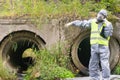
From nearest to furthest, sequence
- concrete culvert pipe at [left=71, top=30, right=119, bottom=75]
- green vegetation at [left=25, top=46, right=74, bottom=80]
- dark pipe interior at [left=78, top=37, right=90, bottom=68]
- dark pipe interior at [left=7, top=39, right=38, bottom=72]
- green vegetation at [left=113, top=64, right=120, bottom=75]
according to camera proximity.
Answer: green vegetation at [left=25, top=46, right=74, bottom=80]
green vegetation at [left=113, top=64, right=120, bottom=75]
concrete culvert pipe at [left=71, top=30, right=119, bottom=75]
dark pipe interior at [left=7, top=39, right=38, bottom=72]
dark pipe interior at [left=78, top=37, right=90, bottom=68]

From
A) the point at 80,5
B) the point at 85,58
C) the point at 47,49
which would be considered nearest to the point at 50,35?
the point at 47,49

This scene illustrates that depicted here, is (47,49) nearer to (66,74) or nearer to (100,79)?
(66,74)

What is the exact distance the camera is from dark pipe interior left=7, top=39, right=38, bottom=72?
42.5 ft

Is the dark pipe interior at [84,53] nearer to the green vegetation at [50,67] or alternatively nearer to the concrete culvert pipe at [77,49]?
→ the concrete culvert pipe at [77,49]

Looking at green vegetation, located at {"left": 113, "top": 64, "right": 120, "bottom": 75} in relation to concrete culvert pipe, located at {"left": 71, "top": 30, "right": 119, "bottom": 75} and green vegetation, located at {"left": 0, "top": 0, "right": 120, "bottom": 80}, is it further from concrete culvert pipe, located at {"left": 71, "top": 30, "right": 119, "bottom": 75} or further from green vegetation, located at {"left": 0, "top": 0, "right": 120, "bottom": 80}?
concrete culvert pipe, located at {"left": 71, "top": 30, "right": 119, "bottom": 75}

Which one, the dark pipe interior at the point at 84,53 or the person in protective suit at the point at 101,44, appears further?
the dark pipe interior at the point at 84,53

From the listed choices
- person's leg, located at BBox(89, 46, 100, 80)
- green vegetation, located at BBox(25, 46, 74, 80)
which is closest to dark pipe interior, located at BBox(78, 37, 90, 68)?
green vegetation, located at BBox(25, 46, 74, 80)

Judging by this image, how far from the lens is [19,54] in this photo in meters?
15.7

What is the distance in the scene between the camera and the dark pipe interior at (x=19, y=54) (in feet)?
42.5

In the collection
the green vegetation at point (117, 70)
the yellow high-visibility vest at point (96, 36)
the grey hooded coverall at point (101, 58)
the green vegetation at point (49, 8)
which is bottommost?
the green vegetation at point (117, 70)

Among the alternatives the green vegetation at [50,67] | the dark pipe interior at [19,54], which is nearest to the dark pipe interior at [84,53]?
the dark pipe interior at [19,54]

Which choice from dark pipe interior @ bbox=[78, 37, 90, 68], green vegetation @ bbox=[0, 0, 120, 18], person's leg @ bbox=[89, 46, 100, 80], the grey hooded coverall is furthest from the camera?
dark pipe interior @ bbox=[78, 37, 90, 68]

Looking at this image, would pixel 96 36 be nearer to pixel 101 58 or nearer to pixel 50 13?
pixel 101 58

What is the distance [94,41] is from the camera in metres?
10.1
